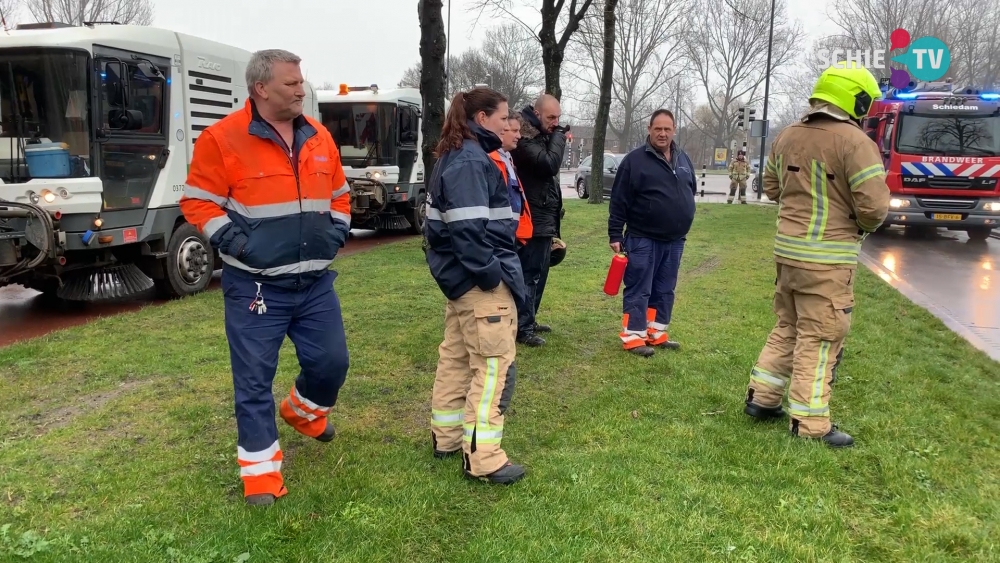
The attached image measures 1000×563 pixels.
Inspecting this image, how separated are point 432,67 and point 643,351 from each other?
594 cm

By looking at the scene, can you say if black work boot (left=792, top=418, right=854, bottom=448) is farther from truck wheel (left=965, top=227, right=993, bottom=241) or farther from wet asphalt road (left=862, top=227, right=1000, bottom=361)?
truck wheel (left=965, top=227, right=993, bottom=241)

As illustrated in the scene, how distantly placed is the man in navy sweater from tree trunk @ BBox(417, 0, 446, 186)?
178 inches

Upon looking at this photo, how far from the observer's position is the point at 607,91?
20.0 m

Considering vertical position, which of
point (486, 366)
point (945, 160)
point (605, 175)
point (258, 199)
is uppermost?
point (945, 160)

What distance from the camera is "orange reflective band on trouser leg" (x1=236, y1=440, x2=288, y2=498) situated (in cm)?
Answer: 316

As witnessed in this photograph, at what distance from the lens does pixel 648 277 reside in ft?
18.5

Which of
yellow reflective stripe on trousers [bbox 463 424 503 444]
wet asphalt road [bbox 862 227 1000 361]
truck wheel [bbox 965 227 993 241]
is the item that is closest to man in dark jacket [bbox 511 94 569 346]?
yellow reflective stripe on trousers [bbox 463 424 503 444]

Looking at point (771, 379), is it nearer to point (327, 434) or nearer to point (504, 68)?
point (327, 434)

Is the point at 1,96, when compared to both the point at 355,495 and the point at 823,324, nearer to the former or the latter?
the point at 355,495

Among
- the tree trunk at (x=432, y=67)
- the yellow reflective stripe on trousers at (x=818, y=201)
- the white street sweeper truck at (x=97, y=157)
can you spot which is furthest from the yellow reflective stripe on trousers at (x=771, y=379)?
the tree trunk at (x=432, y=67)

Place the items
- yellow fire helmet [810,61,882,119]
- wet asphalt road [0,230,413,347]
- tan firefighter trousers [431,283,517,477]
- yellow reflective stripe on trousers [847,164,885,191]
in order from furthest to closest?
wet asphalt road [0,230,413,347] → yellow fire helmet [810,61,882,119] → yellow reflective stripe on trousers [847,164,885,191] → tan firefighter trousers [431,283,517,477]

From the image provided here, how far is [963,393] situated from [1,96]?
8.53m

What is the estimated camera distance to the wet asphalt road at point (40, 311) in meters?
6.82

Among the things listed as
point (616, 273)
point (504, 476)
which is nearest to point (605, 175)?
point (616, 273)
